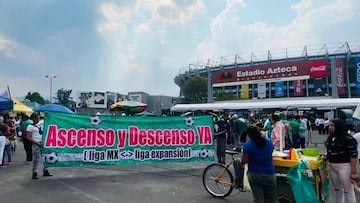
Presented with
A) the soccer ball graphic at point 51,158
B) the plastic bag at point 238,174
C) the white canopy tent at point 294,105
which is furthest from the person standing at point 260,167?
the white canopy tent at point 294,105

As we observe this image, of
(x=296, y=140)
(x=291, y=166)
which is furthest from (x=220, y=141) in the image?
(x=291, y=166)

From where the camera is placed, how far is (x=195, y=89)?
243 ft

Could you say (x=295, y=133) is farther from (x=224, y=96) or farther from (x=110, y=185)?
(x=224, y=96)

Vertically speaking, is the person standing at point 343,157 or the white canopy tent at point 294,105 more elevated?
the white canopy tent at point 294,105

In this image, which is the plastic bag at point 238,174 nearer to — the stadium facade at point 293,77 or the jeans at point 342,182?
the jeans at point 342,182

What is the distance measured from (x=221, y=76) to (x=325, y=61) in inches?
825

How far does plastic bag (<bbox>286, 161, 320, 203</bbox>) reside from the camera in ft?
18.6

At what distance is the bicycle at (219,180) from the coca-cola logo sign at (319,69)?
56.5 metres

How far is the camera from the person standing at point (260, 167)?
524 cm

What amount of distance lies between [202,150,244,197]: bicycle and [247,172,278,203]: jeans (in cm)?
185

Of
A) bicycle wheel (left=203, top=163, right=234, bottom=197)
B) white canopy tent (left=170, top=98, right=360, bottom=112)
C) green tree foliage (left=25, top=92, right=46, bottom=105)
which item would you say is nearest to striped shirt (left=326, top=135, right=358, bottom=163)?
bicycle wheel (left=203, top=163, right=234, bottom=197)

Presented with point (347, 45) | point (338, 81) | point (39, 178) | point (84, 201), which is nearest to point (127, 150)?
point (39, 178)

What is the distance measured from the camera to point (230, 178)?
7.30 metres

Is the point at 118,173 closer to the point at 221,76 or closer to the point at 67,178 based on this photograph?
the point at 67,178
